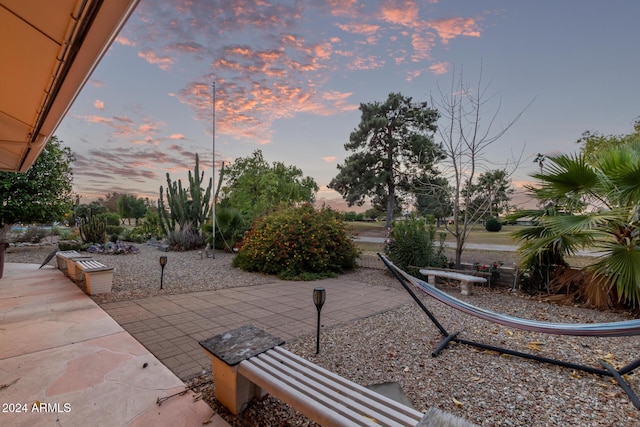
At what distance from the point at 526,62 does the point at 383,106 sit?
49.1 feet

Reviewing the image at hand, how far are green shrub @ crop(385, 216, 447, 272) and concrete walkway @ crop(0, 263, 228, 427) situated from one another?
5.21 metres

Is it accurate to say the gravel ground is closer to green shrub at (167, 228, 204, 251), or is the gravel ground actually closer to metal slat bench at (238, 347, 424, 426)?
metal slat bench at (238, 347, 424, 426)

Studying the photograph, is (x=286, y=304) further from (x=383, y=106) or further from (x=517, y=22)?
(x=383, y=106)

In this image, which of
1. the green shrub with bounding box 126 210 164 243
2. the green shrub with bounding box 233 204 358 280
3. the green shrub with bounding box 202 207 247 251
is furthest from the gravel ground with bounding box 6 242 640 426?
the green shrub with bounding box 126 210 164 243

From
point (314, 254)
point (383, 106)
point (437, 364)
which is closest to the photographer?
point (437, 364)

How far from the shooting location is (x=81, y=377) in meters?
2.14

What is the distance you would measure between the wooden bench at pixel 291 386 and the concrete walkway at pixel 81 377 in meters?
0.24

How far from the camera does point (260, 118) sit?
31.3 ft

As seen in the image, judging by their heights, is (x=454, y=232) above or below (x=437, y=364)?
above

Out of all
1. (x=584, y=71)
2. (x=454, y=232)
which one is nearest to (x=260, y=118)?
(x=454, y=232)

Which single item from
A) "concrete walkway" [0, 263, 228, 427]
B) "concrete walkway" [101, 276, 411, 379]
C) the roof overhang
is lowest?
"concrete walkway" [101, 276, 411, 379]

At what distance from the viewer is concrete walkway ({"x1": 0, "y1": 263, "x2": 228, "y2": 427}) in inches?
68.0

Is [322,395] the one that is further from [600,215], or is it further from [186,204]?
[186,204]

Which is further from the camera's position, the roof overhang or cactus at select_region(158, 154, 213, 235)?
cactus at select_region(158, 154, 213, 235)
